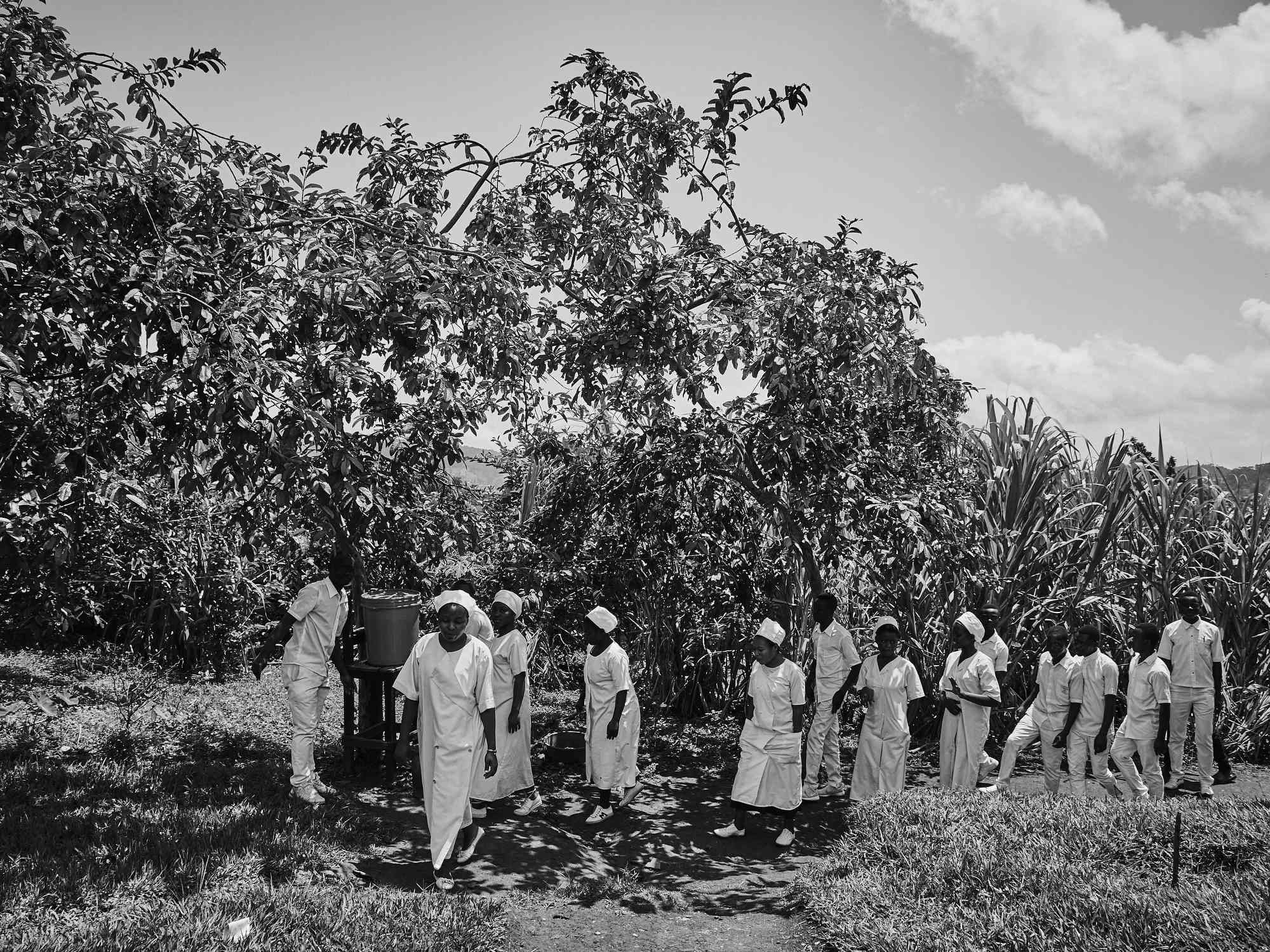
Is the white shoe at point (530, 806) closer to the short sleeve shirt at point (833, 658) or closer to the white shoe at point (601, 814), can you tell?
the white shoe at point (601, 814)

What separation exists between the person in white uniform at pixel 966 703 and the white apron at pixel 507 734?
3.47 meters

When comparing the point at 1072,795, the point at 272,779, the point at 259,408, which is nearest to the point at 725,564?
the point at 1072,795

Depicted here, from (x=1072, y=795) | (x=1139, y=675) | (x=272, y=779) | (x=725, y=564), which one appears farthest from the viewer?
(x=725, y=564)

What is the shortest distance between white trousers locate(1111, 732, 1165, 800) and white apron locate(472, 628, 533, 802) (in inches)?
190

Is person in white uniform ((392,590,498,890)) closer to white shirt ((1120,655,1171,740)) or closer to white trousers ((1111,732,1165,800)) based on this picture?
white trousers ((1111,732,1165,800))

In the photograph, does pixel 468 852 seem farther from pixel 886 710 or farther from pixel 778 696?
pixel 886 710

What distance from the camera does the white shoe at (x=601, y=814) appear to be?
7578mm

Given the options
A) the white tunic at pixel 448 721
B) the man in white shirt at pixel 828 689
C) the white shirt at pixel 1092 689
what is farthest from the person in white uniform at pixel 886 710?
the white tunic at pixel 448 721

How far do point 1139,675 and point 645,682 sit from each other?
17.2 ft

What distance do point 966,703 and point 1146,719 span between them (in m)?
1.54

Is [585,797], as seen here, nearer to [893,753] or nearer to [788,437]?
[893,753]

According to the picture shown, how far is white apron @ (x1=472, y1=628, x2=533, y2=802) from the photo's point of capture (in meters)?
7.48

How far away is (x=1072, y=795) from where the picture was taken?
23.5ft

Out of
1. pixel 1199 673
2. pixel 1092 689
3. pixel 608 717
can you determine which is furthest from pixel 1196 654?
pixel 608 717
